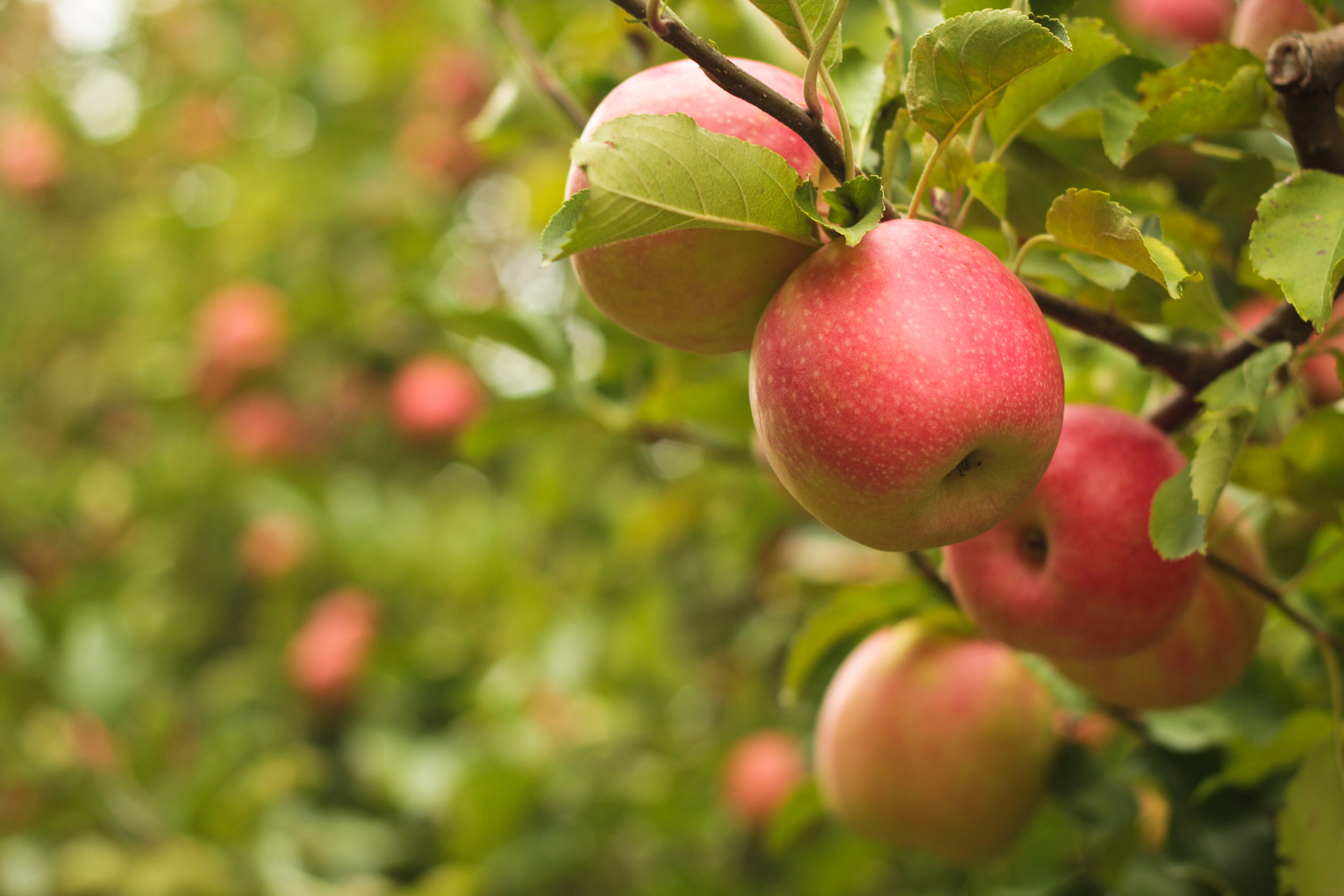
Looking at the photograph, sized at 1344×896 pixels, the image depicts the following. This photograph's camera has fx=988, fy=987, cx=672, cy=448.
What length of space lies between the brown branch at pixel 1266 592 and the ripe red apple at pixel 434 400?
5.13 ft

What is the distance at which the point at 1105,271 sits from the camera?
0.50m

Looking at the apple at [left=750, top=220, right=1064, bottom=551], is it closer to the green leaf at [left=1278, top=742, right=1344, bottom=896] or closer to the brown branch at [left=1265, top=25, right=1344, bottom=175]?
the brown branch at [left=1265, top=25, right=1344, bottom=175]

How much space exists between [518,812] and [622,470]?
912mm

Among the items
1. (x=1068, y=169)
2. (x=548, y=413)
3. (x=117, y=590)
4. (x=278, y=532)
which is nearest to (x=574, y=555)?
(x=278, y=532)

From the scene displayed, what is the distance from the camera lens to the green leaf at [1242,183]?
62 centimetres

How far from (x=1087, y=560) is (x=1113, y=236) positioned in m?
0.21

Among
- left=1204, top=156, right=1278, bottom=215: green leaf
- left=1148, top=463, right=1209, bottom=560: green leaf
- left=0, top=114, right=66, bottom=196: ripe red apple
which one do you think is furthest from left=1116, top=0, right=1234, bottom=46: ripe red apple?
left=0, top=114, right=66, bottom=196: ripe red apple

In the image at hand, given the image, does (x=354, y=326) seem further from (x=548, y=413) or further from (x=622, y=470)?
(x=548, y=413)

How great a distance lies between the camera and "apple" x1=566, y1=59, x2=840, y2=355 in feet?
1.60

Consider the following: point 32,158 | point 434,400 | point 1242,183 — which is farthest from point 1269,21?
point 32,158

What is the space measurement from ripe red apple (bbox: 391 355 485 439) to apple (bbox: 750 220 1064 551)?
1.64m

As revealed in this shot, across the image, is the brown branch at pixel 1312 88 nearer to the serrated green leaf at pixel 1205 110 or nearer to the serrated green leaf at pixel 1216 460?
the serrated green leaf at pixel 1205 110

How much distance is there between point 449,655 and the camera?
1.90 meters

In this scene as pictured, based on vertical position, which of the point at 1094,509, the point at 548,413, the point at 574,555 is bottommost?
the point at 574,555
